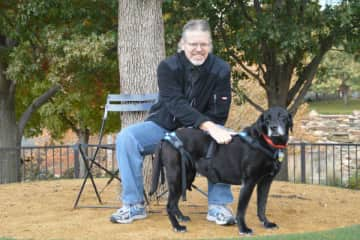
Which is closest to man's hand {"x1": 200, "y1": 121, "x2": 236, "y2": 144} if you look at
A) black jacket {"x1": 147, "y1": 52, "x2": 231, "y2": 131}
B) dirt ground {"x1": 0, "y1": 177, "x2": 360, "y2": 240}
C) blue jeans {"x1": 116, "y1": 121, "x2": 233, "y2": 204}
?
black jacket {"x1": 147, "y1": 52, "x2": 231, "y2": 131}

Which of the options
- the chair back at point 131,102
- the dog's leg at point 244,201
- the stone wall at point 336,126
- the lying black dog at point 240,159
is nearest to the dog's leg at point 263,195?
the lying black dog at point 240,159

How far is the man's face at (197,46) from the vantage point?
250 inches

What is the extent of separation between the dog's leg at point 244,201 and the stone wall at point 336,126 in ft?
115

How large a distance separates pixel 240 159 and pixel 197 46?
1.13m

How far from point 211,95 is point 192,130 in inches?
17.6

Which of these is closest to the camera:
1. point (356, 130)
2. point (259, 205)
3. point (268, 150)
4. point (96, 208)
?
point (268, 150)

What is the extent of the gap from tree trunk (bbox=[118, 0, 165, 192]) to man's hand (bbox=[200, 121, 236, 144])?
2093mm

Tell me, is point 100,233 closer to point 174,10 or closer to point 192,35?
point 192,35

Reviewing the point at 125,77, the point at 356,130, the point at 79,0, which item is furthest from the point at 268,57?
the point at 356,130

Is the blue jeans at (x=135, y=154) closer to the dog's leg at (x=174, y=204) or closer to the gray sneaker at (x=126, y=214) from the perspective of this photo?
the gray sneaker at (x=126, y=214)

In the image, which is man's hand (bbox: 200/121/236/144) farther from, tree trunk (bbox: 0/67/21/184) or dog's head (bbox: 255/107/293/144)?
tree trunk (bbox: 0/67/21/184)

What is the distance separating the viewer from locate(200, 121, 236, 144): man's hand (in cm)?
612

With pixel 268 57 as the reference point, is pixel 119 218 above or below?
below

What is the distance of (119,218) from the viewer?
678cm
